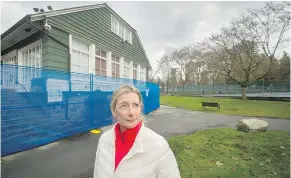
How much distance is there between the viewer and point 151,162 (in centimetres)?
172

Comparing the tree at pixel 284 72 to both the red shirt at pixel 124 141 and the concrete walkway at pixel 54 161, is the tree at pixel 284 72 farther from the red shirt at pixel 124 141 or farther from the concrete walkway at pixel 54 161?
the red shirt at pixel 124 141

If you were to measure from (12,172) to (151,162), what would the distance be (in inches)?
146

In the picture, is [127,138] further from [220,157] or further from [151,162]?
[220,157]

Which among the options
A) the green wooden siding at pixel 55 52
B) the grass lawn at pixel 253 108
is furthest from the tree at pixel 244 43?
the green wooden siding at pixel 55 52

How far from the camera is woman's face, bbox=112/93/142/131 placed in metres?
1.89

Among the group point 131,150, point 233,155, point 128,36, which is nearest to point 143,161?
point 131,150

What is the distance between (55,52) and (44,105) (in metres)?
4.05

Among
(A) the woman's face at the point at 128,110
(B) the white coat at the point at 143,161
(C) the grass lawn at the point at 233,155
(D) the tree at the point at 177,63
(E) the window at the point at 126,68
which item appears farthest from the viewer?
(D) the tree at the point at 177,63

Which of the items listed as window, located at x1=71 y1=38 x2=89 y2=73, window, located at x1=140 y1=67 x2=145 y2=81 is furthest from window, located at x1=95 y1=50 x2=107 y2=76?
window, located at x1=140 y1=67 x2=145 y2=81

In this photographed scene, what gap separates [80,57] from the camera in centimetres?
1060

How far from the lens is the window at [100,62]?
11911mm

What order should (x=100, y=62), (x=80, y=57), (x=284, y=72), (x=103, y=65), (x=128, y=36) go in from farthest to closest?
(x=284, y=72) < (x=128, y=36) < (x=103, y=65) < (x=100, y=62) < (x=80, y=57)

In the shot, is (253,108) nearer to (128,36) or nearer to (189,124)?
(189,124)

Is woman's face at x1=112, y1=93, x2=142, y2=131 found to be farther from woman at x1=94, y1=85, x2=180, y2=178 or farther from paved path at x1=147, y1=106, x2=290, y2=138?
paved path at x1=147, y1=106, x2=290, y2=138
